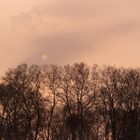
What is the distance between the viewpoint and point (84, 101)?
7644cm

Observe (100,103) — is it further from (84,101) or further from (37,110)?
(37,110)

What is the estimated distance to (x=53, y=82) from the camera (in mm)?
76625

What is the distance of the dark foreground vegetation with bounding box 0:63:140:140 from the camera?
7531cm

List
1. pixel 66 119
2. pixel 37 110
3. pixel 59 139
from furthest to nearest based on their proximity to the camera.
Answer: pixel 59 139 → pixel 66 119 → pixel 37 110

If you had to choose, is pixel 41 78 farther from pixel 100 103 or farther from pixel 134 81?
pixel 134 81

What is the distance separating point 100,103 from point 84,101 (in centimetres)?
409

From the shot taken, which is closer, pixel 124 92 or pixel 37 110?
pixel 37 110

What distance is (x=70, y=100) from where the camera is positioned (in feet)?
249

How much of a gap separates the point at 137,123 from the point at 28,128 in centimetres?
2157

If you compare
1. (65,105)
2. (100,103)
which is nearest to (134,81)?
(100,103)

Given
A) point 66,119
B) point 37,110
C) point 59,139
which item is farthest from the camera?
point 59,139

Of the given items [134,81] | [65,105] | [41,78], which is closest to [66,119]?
[65,105]

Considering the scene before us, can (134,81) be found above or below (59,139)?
above

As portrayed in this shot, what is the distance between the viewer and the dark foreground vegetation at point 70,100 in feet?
247
